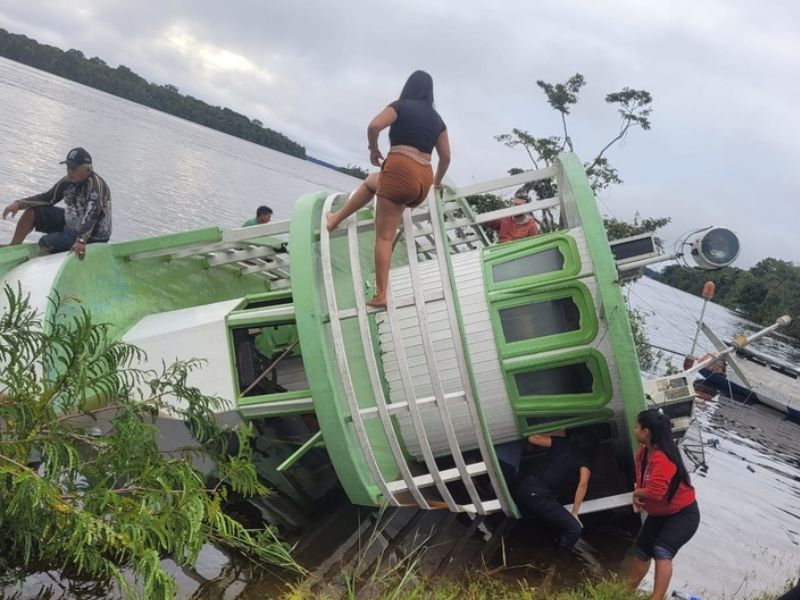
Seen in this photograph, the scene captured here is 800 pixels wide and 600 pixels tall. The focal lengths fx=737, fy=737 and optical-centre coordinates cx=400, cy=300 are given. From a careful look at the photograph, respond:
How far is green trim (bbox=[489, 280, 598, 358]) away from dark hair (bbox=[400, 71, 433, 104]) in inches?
92.2

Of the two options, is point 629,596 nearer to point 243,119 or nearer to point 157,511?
point 157,511

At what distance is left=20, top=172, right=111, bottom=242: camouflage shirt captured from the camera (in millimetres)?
9688

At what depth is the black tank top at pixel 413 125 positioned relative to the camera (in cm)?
707

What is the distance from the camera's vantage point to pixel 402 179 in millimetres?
7160

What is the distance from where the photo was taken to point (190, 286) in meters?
10.9

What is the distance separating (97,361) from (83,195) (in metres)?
5.06

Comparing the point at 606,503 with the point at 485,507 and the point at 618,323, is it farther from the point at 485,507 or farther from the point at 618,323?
the point at 618,323

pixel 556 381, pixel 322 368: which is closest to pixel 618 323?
pixel 556 381

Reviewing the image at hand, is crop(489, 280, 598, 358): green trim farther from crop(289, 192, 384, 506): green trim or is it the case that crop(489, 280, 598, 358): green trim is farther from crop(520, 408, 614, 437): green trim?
crop(289, 192, 384, 506): green trim

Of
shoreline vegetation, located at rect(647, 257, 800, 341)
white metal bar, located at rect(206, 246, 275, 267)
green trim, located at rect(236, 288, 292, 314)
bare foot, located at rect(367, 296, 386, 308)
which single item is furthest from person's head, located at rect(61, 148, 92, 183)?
shoreline vegetation, located at rect(647, 257, 800, 341)

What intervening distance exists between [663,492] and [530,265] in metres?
2.86

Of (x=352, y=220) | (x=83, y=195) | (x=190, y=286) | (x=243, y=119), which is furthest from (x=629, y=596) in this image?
(x=243, y=119)

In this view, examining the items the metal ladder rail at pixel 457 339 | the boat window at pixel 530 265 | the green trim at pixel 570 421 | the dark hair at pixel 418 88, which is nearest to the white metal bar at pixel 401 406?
the metal ladder rail at pixel 457 339

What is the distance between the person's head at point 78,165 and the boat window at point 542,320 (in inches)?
227
